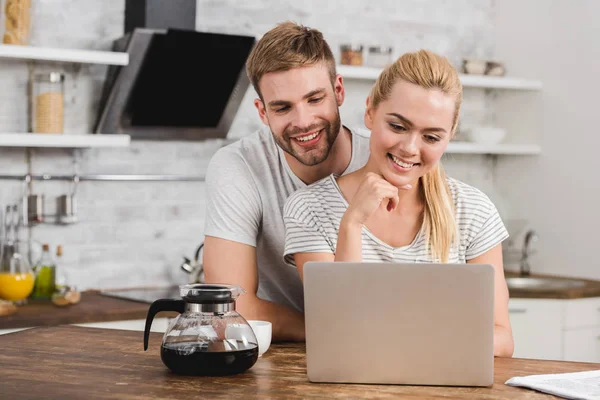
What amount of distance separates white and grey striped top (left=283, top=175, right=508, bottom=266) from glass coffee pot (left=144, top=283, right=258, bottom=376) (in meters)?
0.34

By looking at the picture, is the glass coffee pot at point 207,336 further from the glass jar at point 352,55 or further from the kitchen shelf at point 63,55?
the glass jar at point 352,55

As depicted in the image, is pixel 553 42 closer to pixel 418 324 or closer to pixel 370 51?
pixel 370 51

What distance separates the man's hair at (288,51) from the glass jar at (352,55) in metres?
2.14

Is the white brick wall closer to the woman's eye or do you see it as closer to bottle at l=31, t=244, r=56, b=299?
bottle at l=31, t=244, r=56, b=299

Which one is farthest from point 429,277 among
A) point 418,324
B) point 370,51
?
point 370,51

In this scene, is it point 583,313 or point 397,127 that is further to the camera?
point 583,313

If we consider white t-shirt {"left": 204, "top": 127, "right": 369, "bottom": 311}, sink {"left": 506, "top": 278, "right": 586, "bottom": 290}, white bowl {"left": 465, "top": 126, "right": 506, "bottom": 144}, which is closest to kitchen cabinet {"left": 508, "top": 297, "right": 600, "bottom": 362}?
sink {"left": 506, "top": 278, "right": 586, "bottom": 290}

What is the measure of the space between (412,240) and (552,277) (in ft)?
9.09

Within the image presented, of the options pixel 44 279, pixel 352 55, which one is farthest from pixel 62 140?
pixel 352 55

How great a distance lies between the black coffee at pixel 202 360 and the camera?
162cm

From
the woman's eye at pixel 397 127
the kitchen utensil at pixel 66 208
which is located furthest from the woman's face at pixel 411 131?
the kitchen utensil at pixel 66 208

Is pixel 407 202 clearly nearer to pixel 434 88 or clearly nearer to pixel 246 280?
pixel 434 88

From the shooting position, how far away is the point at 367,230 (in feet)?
6.55

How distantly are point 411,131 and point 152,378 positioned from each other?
0.78 metres
